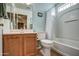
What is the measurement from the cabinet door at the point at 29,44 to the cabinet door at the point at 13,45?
0.12 m

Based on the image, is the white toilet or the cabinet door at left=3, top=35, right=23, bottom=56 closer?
the cabinet door at left=3, top=35, right=23, bottom=56

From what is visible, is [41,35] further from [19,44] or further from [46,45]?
[19,44]

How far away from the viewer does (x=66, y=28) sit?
261 cm

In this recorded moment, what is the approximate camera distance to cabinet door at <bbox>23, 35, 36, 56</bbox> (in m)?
2.38

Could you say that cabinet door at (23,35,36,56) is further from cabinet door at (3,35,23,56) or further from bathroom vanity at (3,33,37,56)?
cabinet door at (3,35,23,56)

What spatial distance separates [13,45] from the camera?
7.45 feet

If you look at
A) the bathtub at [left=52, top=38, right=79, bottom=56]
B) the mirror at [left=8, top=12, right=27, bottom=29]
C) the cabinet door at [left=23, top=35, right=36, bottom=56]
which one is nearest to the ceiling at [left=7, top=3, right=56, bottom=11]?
the mirror at [left=8, top=12, right=27, bottom=29]

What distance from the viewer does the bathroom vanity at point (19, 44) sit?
2230 mm

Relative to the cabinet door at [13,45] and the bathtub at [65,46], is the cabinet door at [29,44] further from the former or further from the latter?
the bathtub at [65,46]

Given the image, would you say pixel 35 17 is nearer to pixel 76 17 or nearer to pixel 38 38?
pixel 38 38

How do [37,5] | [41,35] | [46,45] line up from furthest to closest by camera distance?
[46,45]
[41,35]
[37,5]

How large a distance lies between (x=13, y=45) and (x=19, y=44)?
135 millimetres

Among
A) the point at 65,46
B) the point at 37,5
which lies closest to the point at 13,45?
the point at 37,5

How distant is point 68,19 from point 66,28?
236 mm
